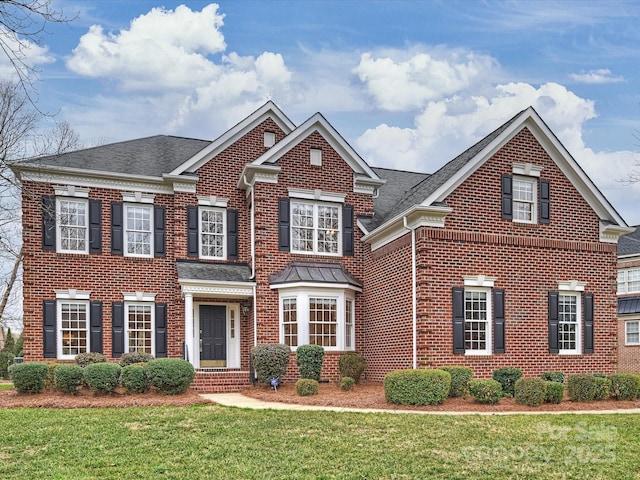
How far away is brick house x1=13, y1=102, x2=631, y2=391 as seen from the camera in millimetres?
17812

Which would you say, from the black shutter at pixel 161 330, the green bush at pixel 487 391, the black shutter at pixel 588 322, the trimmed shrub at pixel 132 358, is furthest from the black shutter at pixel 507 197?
the trimmed shrub at pixel 132 358

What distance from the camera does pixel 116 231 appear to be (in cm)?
2073

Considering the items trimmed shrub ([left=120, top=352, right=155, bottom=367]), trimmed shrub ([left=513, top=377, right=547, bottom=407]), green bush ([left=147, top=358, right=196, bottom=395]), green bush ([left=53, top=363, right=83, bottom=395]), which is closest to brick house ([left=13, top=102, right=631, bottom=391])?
trimmed shrub ([left=120, top=352, right=155, bottom=367])

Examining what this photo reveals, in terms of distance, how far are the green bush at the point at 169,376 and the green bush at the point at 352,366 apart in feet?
17.2

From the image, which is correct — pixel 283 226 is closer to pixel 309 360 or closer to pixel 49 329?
pixel 309 360

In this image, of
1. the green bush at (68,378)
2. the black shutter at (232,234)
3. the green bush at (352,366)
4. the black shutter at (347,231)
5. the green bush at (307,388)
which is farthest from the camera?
the black shutter at (232,234)

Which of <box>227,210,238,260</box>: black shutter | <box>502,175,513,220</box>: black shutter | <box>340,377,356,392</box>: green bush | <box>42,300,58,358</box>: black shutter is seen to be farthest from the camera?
<box>227,210,238,260</box>: black shutter

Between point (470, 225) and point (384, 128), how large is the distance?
545 inches

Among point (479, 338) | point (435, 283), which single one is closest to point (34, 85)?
point (435, 283)

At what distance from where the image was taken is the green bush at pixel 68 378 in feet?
51.2

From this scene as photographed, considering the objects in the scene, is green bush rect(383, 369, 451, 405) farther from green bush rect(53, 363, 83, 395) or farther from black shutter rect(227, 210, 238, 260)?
black shutter rect(227, 210, 238, 260)

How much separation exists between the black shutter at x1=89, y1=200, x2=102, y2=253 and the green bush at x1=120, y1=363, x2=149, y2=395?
19.9 ft

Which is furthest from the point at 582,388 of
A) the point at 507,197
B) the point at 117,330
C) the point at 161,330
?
the point at 117,330

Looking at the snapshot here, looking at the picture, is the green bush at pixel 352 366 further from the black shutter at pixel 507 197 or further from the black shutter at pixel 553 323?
the black shutter at pixel 507 197
